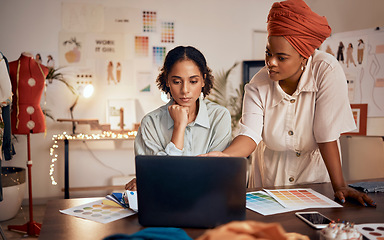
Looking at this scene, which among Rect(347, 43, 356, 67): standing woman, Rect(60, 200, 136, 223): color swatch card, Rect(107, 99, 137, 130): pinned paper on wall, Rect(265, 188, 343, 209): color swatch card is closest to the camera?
Rect(60, 200, 136, 223): color swatch card

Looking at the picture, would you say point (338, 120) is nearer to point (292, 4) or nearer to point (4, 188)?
point (292, 4)

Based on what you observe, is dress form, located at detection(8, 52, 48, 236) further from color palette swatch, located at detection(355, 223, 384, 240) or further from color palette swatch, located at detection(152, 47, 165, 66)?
color palette swatch, located at detection(355, 223, 384, 240)

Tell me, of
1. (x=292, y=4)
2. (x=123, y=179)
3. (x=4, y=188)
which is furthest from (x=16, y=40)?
(x=292, y=4)

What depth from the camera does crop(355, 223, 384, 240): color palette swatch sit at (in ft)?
3.27

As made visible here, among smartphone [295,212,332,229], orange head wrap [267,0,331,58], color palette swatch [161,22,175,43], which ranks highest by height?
color palette swatch [161,22,175,43]

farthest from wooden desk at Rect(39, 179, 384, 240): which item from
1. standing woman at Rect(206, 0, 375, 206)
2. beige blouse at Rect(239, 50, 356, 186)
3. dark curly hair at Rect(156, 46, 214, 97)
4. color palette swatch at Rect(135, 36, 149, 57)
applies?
color palette swatch at Rect(135, 36, 149, 57)

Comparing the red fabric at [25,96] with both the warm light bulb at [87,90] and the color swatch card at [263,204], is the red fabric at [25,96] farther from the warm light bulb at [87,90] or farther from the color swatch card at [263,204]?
the color swatch card at [263,204]

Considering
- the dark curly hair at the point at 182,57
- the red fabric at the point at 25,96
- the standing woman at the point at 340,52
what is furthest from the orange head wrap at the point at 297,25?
the red fabric at the point at 25,96

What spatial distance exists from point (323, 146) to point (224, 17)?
3526mm

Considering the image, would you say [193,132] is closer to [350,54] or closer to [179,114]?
[179,114]

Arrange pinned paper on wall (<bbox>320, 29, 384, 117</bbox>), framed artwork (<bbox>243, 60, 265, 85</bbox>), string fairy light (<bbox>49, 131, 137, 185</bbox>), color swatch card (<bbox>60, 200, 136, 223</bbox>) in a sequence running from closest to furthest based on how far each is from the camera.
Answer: color swatch card (<bbox>60, 200, 136, 223</bbox>)
pinned paper on wall (<bbox>320, 29, 384, 117</bbox>)
string fairy light (<bbox>49, 131, 137, 185</bbox>)
framed artwork (<bbox>243, 60, 265, 85</bbox>)

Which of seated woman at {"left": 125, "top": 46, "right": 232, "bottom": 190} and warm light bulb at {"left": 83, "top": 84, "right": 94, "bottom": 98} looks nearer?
seated woman at {"left": 125, "top": 46, "right": 232, "bottom": 190}

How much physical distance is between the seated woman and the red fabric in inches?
76.7

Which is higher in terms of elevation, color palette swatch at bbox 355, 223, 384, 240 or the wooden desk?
color palette swatch at bbox 355, 223, 384, 240
